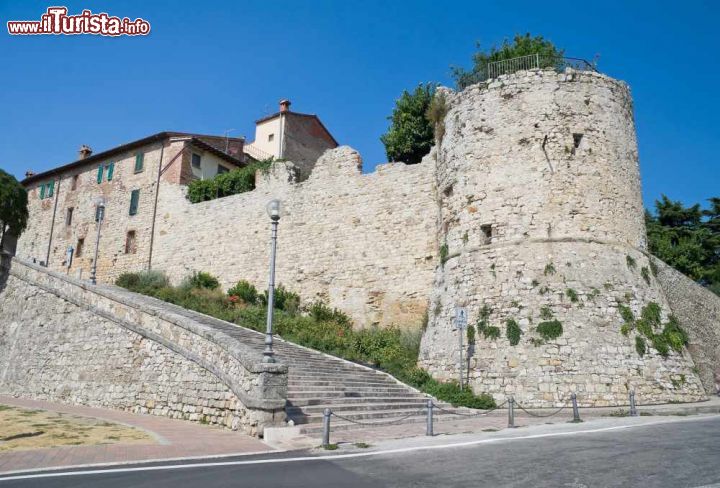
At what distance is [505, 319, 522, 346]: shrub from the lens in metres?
13.5

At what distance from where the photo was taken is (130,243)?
91.0ft

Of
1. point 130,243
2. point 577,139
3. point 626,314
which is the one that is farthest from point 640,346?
point 130,243

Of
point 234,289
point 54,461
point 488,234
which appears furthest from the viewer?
point 234,289

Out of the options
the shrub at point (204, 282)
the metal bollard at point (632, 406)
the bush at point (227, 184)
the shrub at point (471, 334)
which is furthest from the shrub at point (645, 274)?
the shrub at point (204, 282)

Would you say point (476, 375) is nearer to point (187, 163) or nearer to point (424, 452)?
point (424, 452)

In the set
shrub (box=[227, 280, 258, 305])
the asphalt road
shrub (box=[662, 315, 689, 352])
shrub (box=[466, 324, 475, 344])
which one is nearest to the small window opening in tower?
shrub (box=[662, 315, 689, 352])

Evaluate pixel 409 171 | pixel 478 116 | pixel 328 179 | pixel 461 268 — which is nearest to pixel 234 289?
pixel 328 179

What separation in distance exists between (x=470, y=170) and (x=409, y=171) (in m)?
4.07

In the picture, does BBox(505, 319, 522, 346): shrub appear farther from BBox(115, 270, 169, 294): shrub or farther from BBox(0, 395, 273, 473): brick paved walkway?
BBox(115, 270, 169, 294): shrub

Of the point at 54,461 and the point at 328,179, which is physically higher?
the point at 328,179

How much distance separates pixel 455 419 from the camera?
11.9 meters

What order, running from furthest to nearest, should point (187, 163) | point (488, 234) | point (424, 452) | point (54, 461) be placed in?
1. point (187, 163)
2. point (488, 234)
3. point (424, 452)
4. point (54, 461)

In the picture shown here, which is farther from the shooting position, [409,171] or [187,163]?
[187,163]

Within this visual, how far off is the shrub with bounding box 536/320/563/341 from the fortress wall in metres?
5.15
